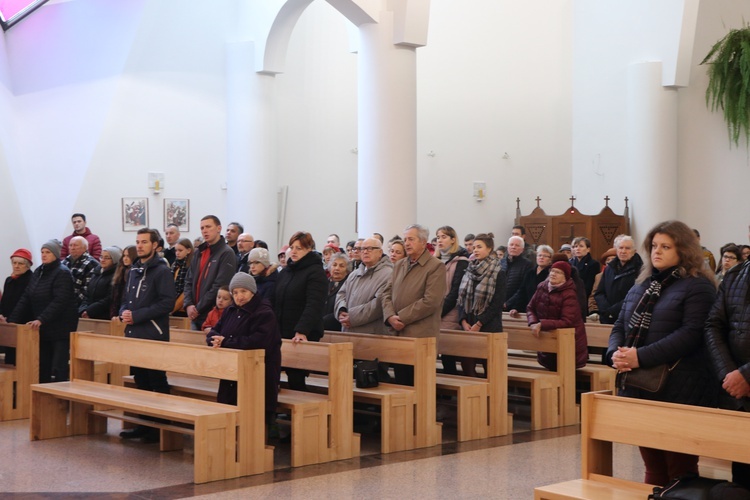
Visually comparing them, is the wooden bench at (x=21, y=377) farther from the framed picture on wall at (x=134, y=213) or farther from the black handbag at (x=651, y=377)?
the black handbag at (x=651, y=377)

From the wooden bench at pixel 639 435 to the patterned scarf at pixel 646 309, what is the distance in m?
0.33

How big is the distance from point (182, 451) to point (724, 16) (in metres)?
10.9

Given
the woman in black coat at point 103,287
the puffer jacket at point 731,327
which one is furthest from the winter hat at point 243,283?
the woman in black coat at point 103,287

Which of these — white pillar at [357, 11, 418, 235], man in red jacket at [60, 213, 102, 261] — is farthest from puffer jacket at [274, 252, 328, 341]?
man in red jacket at [60, 213, 102, 261]

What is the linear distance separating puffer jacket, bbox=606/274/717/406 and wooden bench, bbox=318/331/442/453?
2.53m

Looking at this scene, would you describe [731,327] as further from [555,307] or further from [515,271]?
[515,271]

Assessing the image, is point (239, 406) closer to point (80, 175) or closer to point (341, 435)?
point (341, 435)

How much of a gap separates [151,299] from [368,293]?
165 cm

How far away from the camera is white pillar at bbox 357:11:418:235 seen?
10.5m

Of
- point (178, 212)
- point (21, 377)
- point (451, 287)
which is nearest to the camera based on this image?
point (21, 377)

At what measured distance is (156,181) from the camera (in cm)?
1314

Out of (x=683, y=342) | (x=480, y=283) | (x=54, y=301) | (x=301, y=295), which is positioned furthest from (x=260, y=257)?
(x=683, y=342)

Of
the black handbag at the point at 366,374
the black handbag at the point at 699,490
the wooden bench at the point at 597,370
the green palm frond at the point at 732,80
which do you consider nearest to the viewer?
the black handbag at the point at 699,490

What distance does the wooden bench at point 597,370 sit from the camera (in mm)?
8203
